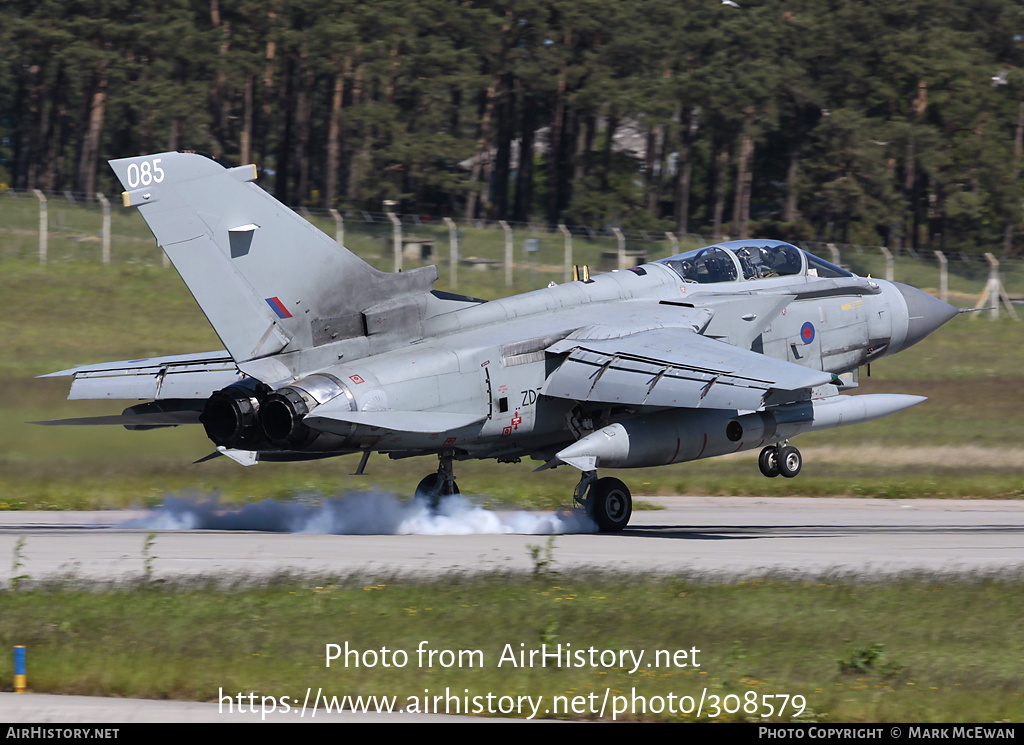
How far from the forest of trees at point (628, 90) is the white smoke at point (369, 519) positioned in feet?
127

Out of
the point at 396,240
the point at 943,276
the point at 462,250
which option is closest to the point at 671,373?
the point at 396,240

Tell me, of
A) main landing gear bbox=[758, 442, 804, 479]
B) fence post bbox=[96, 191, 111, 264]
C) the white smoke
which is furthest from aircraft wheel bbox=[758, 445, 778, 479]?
fence post bbox=[96, 191, 111, 264]

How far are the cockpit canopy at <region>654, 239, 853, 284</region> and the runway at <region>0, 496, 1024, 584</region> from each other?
3904 millimetres

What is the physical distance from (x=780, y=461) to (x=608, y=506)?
2.99 m

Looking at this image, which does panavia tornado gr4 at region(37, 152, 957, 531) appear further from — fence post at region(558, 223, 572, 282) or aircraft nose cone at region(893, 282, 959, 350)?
fence post at region(558, 223, 572, 282)

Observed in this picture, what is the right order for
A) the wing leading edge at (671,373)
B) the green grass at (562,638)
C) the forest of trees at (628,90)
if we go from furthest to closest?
the forest of trees at (628,90) < the wing leading edge at (671,373) < the green grass at (562,638)

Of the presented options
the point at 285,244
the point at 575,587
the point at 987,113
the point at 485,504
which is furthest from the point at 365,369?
the point at 987,113

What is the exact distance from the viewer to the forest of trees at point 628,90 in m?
58.5

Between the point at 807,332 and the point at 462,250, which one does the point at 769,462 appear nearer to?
the point at 807,332

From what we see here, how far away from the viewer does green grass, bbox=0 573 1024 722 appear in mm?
9438

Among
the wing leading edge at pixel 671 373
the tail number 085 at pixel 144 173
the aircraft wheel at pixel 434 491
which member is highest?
the tail number 085 at pixel 144 173

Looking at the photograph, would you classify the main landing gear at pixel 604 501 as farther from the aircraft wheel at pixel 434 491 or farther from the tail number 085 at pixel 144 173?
the tail number 085 at pixel 144 173

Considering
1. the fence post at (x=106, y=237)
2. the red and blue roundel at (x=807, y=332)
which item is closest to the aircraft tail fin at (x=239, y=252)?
the red and blue roundel at (x=807, y=332)

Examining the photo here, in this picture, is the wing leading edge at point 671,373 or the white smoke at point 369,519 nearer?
the wing leading edge at point 671,373
